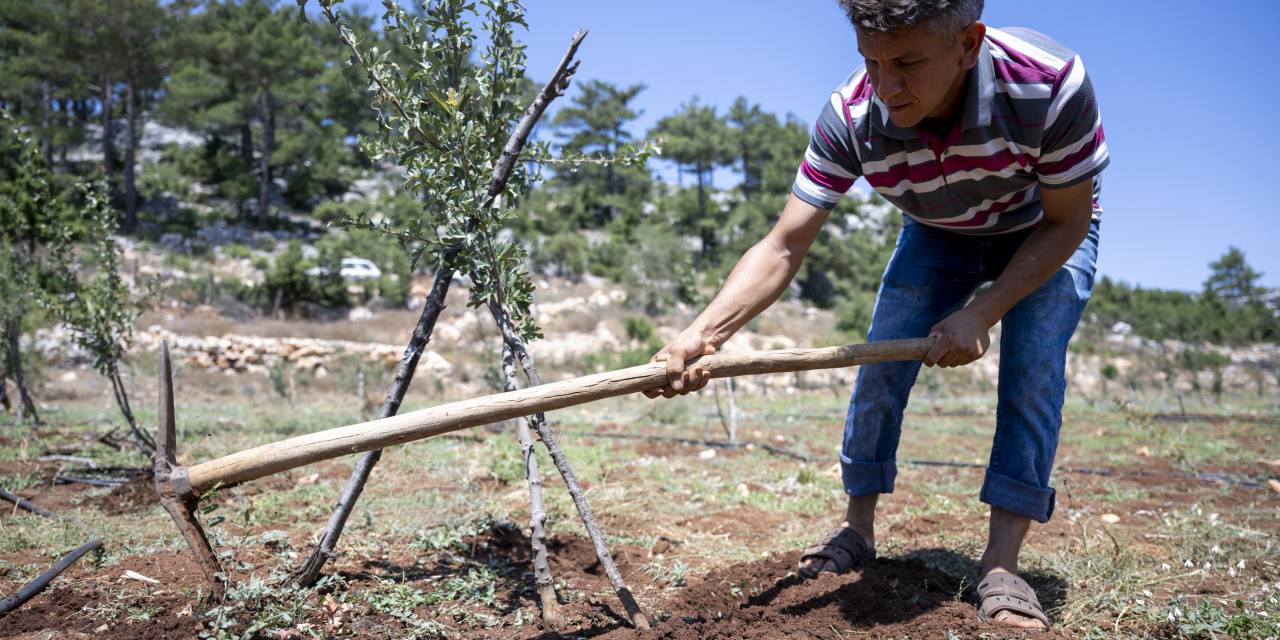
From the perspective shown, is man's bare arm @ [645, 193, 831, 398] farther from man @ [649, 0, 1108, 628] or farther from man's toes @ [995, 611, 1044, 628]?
man's toes @ [995, 611, 1044, 628]

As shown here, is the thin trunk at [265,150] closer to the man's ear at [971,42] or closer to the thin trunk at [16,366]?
the thin trunk at [16,366]

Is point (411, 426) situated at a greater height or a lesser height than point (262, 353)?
greater

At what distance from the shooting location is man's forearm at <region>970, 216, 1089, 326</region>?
221 cm

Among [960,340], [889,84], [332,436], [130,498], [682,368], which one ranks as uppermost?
[889,84]

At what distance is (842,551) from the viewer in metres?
2.68

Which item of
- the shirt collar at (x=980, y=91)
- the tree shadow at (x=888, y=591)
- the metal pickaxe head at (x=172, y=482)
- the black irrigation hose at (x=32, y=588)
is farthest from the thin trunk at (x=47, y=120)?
the shirt collar at (x=980, y=91)

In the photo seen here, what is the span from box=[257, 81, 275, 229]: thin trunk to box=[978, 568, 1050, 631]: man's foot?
120ft

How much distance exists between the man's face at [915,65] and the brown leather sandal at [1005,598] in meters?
1.40

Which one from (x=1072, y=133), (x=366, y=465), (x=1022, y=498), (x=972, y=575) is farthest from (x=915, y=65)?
(x=366, y=465)

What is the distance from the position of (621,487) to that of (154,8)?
35.3m

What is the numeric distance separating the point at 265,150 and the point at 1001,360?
3771 cm

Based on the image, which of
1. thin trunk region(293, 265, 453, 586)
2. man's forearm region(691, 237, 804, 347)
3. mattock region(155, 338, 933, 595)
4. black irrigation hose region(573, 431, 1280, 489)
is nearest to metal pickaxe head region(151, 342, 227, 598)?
mattock region(155, 338, 933, 595)

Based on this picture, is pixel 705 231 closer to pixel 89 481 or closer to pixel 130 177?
pixel 130 177

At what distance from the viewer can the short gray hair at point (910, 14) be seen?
5.90 ft
